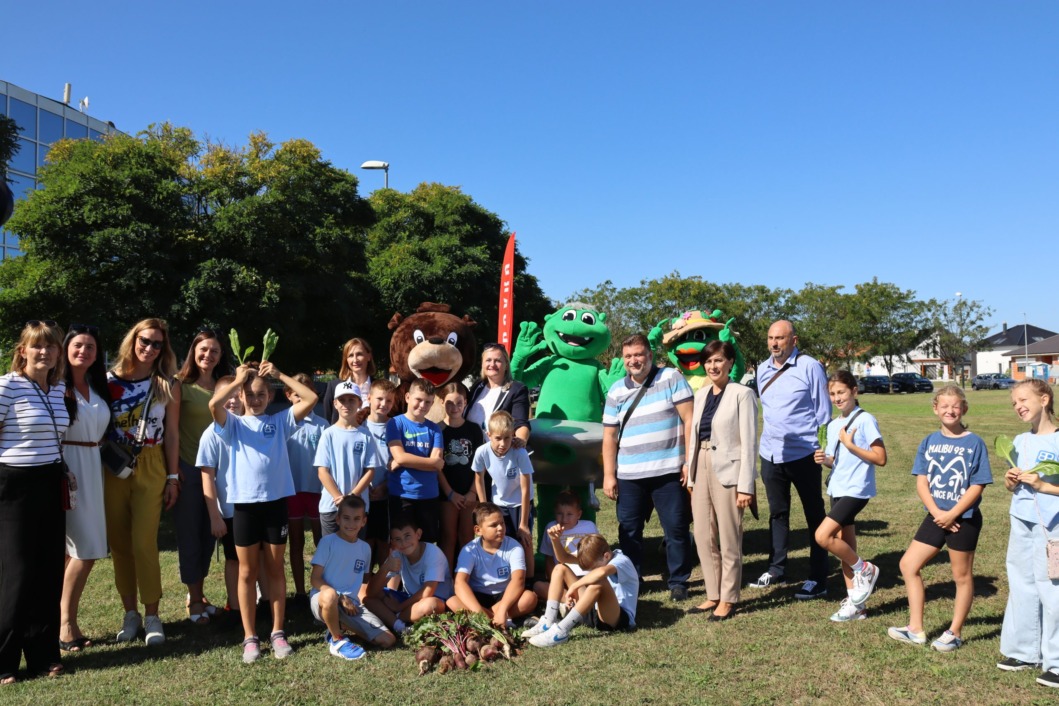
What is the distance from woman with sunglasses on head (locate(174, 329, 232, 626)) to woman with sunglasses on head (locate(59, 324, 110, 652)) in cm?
56

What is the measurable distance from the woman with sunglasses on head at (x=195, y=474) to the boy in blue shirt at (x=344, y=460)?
822 mm

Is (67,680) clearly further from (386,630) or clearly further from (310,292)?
(310,292)

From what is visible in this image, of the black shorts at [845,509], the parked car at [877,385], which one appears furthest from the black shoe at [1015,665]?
the parked car at [877,385]

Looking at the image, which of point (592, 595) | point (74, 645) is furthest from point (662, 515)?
point (74, 645)

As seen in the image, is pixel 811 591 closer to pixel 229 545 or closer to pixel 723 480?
pixel 723 480

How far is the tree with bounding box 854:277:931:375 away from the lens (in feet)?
153

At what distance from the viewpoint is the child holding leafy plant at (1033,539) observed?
3688 millimetres

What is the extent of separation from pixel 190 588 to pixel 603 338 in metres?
3.61

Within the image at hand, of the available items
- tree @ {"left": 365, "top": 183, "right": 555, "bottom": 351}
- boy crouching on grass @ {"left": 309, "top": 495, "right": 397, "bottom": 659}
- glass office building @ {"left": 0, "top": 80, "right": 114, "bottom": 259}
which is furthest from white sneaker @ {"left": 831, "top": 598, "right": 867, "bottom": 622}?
glass office building @ {"left": 0, "top": 80, "right": 114, "bottom": 259}

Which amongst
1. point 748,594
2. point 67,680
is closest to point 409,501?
point 67,680

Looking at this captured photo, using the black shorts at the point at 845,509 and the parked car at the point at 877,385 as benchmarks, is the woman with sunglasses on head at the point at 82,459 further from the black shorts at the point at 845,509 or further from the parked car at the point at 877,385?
the parked car at the point at 877,385

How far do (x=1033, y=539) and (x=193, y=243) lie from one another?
1669 centimetres

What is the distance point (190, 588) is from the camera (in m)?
4.93

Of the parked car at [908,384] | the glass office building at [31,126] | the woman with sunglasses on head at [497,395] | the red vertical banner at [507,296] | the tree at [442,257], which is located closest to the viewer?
the woman with sunglasses on head at [497,395]
